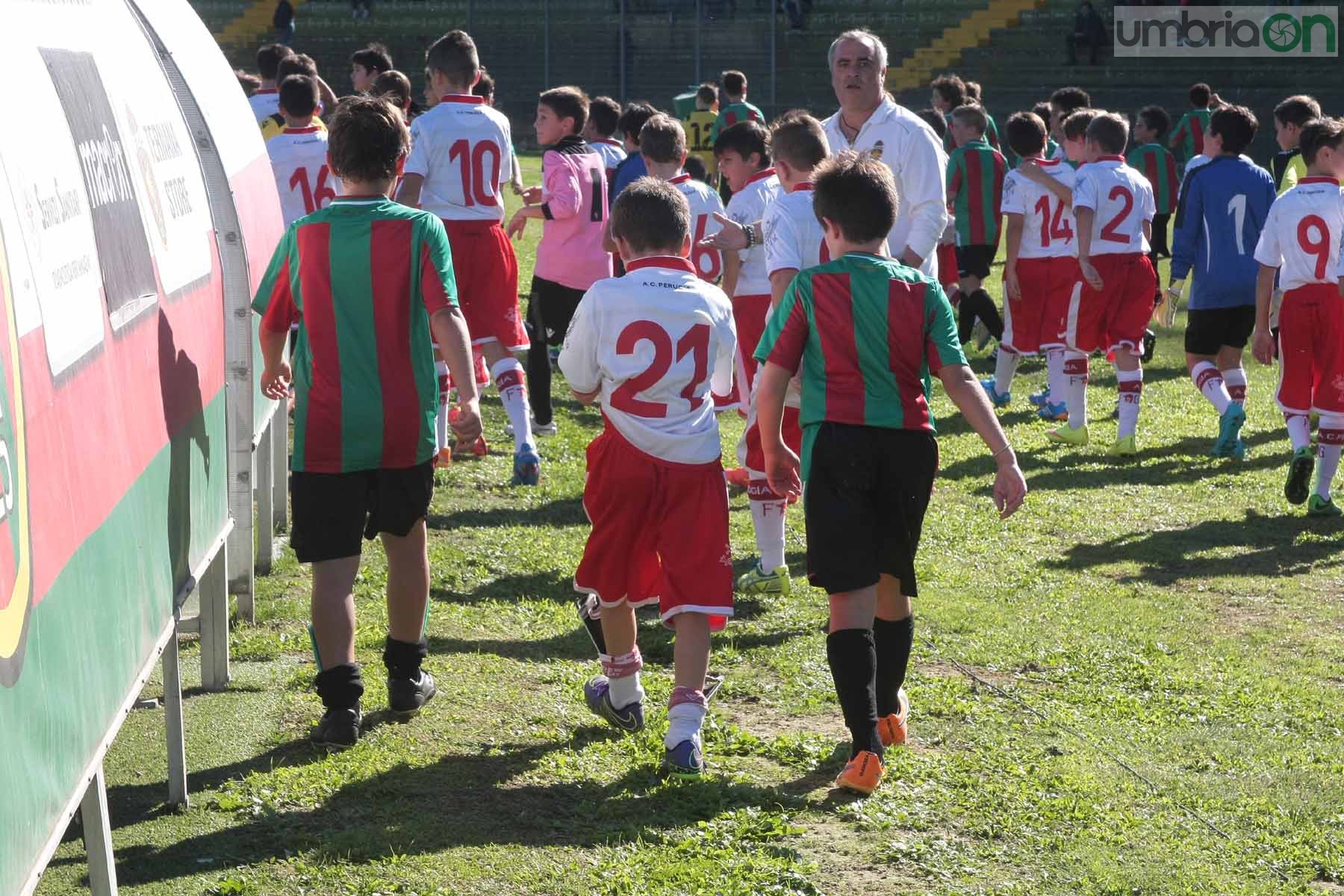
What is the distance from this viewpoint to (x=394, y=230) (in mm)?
4957

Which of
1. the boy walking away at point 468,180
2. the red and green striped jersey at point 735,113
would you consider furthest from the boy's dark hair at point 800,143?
the red and green striped jersey at point 735,113

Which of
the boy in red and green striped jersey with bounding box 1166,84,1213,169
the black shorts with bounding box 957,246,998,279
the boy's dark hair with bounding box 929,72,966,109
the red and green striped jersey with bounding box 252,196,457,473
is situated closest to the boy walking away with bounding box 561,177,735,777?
the red and green striped jersey with bounding box 252,196,457,473

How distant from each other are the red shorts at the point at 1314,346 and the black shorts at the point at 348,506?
18.1 feet

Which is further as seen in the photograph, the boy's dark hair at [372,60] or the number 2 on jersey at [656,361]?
the boy's dark hair at [372,60]

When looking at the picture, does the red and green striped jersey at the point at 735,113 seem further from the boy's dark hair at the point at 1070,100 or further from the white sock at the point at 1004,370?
the white sock at the point at 1004,370

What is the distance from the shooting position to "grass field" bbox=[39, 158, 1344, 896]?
4297 millimetres

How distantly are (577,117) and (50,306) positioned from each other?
6720 mm

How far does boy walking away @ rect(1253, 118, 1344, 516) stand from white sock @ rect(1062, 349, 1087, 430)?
1986mm

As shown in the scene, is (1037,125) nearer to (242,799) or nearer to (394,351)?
(394,351)

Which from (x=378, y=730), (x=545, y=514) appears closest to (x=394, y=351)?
(x=378, y=730)

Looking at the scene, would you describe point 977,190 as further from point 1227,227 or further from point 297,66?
point 297,66

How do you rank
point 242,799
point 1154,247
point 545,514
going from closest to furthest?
point 242,799 → point 545,514 → point 1154,247

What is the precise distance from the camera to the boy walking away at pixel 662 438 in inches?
Result: 193

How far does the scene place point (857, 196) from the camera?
485 centimetres
